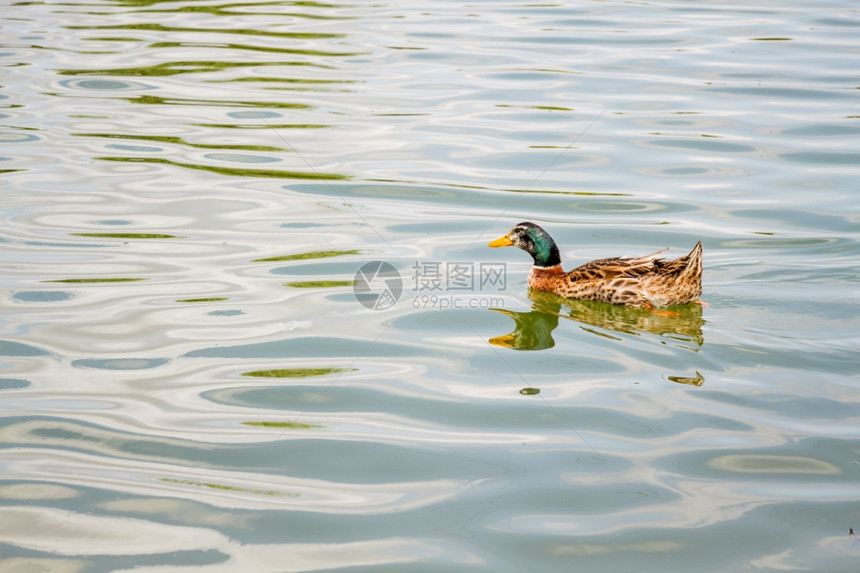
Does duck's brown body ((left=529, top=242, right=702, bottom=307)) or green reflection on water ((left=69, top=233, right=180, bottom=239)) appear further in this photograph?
green reflection on water ((left=69, top=233, right=180, bottom=239))

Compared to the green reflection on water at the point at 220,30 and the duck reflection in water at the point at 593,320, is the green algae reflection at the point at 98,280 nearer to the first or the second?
the duck reflection in water at the point at 593,320

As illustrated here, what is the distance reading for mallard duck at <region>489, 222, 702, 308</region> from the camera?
7.94 metres

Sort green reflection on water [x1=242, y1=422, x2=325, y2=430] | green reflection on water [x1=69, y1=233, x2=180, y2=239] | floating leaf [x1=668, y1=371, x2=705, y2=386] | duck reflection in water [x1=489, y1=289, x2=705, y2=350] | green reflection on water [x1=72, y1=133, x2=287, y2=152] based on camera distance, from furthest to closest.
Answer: green reflection on water [x1=72, y1=133, x2=287, y2=152] < green reflection on water [x1=69, y1=233, x2=180, y2=239] < duck reflection in water [x1=489, y1=289, x2=705, y2=350] < floating leaf [x1=668, y1=371, x2=705, y2=386] < green reflection on water [x1=242, y1=422, x2=325, y2=430]

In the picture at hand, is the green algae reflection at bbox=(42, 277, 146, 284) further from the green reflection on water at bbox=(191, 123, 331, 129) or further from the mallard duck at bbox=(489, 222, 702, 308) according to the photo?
the green reflection on water at bbox=(191, 123, 331, 129)

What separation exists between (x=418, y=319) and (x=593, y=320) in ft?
4.99

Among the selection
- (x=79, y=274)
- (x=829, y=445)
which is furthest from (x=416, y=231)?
(x=829, y=445)

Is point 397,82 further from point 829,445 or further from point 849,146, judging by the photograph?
point 829,445

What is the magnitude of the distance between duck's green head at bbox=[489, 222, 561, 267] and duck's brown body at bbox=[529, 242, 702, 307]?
0.11 m

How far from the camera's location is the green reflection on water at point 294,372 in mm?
6688

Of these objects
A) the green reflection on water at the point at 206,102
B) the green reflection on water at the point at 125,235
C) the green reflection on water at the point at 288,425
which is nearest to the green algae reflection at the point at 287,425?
the green reflection on water at the point at 288,425

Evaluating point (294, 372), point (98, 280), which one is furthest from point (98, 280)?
point (294, 372)

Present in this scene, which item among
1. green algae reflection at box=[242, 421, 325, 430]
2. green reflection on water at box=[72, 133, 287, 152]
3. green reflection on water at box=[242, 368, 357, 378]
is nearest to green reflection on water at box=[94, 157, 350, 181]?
green reflection on water at box=[72, 133, 287, 152]

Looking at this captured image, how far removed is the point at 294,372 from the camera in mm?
6742

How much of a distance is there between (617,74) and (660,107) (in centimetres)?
199
